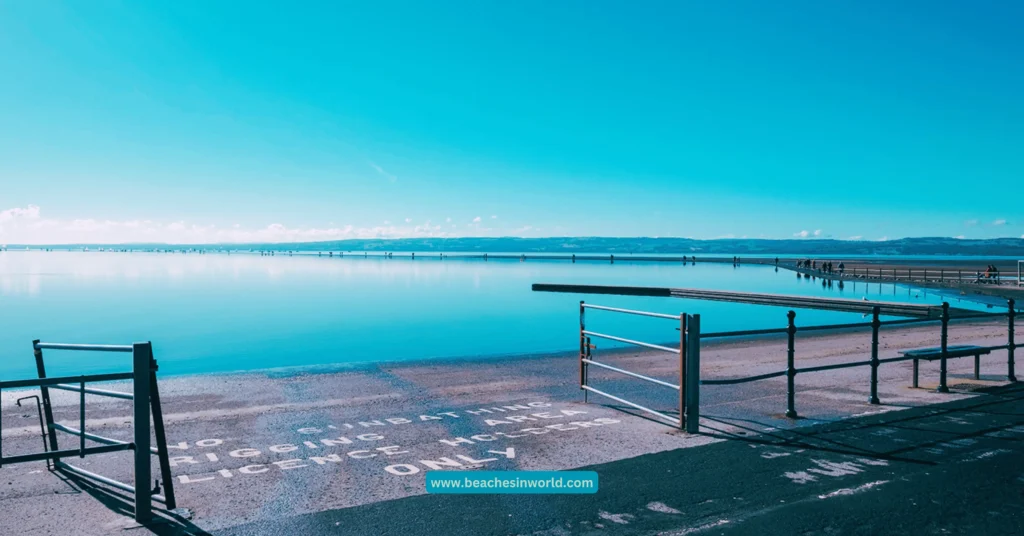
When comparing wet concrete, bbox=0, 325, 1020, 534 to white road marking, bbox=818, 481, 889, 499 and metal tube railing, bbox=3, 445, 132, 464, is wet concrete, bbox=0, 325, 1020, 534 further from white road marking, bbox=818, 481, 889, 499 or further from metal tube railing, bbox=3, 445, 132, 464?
metal tube railing, bbox=3, 445, 132, 464

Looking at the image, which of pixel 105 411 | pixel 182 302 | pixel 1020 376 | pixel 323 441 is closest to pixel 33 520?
pixel 323 441

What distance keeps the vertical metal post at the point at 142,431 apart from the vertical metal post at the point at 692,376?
561cm

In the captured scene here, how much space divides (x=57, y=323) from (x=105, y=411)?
33.8 meters

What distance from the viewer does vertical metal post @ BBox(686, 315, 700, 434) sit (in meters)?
8.02

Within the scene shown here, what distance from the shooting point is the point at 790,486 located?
19.9 ft

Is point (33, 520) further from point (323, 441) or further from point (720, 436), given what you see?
point (720, 436)

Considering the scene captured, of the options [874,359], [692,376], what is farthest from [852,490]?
[874,359]

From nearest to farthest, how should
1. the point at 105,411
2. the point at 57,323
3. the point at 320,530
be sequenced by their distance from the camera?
the point at 320,530, the point at 105,411, the point at 57,323

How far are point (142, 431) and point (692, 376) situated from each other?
5698 millimetres

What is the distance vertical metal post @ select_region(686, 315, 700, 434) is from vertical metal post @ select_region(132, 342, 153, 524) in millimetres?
5608

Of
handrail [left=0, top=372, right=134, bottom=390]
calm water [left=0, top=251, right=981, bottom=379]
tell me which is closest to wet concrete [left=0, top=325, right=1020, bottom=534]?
handrail [left=0, top=372, right=134, bottom=390]

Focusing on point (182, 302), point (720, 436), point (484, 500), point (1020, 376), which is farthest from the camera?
point (182, 302)

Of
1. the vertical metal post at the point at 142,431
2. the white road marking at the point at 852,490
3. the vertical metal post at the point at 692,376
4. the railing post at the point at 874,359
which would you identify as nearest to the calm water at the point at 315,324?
the railing post at the point at 874,359

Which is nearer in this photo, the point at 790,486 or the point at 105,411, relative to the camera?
the point at 790,486
